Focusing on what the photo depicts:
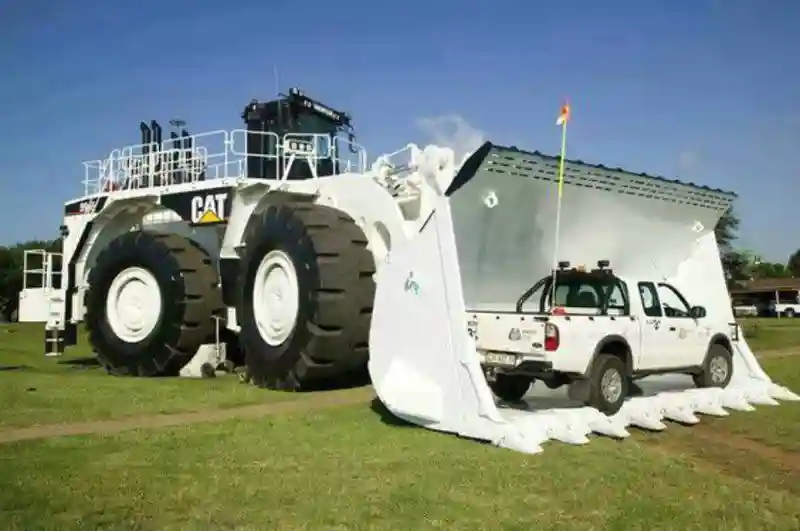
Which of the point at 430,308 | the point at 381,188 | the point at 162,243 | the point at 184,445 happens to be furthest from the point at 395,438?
the point at 162,243

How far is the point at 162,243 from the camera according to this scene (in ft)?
46.0

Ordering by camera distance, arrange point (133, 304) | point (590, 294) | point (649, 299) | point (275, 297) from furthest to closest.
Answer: point (133, 304) < point (275, 297) < point (649, 299) < point (590, 294)

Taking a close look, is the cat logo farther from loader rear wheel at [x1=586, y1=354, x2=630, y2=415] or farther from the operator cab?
loader rear wheel at [x1=586, y1=354, x2=630, y2=415]

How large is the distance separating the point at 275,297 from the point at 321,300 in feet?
4.88

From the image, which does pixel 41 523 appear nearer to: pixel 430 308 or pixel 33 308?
pixel 430 308

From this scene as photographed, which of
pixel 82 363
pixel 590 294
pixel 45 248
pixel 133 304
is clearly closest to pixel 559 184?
pixel 590 294

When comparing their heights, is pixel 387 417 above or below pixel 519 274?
below

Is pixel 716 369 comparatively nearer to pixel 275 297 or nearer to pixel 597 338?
pixel 597 338

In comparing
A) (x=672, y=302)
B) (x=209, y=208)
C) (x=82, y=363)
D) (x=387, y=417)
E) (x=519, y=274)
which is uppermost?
(x=209, y=208)

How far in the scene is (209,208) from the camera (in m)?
14.2

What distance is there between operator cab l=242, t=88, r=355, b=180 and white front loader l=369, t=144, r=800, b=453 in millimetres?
5392

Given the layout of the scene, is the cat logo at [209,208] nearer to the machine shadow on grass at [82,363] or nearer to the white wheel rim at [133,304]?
the white wheel rim at [133,304]

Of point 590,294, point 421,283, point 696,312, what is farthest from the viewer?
point 696,312

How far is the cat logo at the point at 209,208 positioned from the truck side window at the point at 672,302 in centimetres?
734
